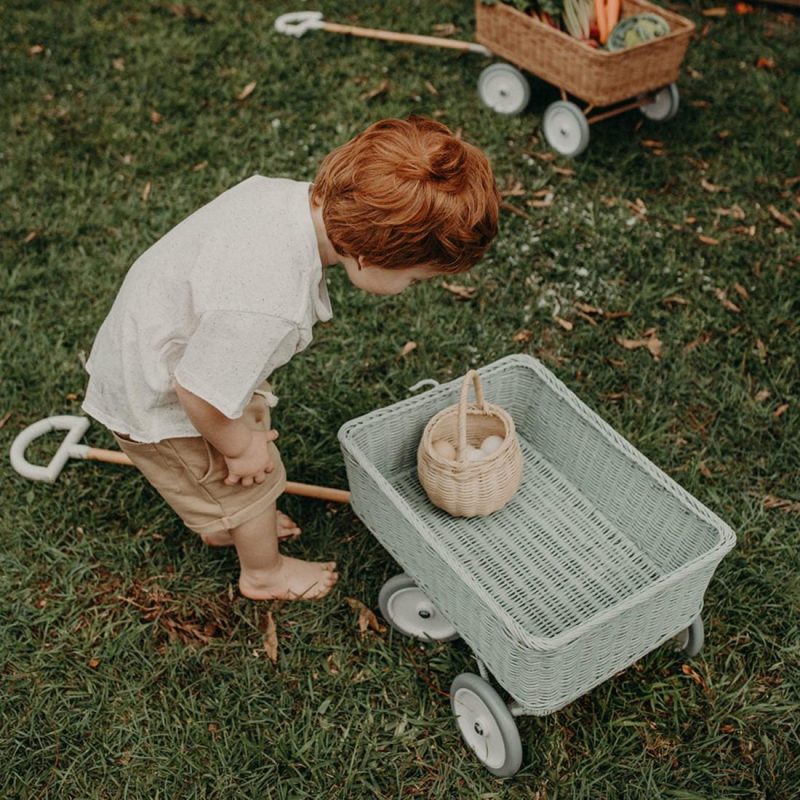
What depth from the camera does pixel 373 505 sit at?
2355 millimetres

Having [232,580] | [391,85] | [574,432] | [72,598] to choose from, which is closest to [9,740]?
[72,598]

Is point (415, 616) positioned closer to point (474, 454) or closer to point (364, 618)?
point (364, 618)

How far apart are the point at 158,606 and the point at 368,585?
618 mm

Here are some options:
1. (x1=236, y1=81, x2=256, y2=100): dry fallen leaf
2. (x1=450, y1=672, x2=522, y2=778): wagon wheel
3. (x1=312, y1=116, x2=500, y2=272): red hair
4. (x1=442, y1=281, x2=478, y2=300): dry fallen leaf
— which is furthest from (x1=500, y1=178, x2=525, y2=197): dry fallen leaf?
(x1=450, y1=672, x2=522, y2=778): wagon wheel

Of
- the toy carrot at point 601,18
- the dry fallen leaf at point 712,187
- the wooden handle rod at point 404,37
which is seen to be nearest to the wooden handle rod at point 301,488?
the dry fallen leaf at point 712,187

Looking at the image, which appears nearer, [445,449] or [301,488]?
[445,449]

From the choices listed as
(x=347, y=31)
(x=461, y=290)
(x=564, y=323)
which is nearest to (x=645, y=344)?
(x=564, y=323)

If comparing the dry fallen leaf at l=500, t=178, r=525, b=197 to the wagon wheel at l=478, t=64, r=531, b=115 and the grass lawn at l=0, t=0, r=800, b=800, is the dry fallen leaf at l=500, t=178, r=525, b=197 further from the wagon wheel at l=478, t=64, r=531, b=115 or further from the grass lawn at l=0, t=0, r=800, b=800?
the wagon wheel at l=478, t=64, r=531, b=115

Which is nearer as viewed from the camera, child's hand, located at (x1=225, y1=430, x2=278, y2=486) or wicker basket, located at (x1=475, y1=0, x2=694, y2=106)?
child's hand, located at (x1=225, y1=430, x2=278, y2=486)

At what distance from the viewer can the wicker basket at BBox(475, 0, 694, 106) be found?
3818 millimetres

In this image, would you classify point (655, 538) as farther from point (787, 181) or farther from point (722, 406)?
→ point (787, 181)

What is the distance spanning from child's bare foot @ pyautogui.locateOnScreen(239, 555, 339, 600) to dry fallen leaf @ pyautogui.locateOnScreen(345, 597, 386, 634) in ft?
0.29

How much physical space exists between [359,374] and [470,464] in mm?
992

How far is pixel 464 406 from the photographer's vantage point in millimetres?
2285
